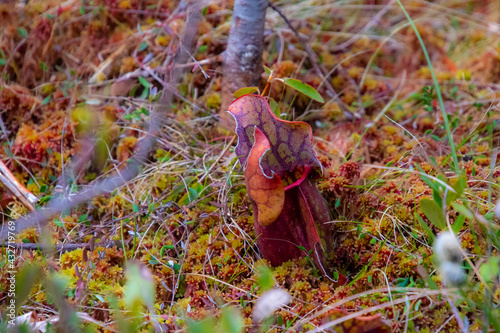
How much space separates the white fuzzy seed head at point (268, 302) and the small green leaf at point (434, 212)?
523mm

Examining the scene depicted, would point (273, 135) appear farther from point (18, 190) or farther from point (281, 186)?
point (18, 190)

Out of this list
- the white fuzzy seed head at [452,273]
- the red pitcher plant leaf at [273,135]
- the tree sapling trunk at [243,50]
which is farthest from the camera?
the tree sapling trunk at [243,50]

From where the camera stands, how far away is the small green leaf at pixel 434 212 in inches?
46.4

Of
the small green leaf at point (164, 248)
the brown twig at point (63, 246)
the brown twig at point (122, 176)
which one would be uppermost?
the brown twig at point (122, 176)

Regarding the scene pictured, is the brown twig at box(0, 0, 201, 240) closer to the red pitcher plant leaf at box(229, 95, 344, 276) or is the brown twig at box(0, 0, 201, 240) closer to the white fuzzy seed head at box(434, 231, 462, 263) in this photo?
the red pitcher plant leaf at box(229, 95, 344, 276)

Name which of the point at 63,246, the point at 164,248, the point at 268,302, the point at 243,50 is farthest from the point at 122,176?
the point at 268,302

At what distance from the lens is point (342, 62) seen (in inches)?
106

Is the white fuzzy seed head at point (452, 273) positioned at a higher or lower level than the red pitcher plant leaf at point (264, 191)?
lower

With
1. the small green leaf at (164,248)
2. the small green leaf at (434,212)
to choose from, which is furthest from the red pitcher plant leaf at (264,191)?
the small green leaf at (164,248)

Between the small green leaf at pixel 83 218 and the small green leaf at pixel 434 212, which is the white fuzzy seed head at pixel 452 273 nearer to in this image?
the small green leaf at pixel 434 212

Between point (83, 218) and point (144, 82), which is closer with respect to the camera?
point (83, 218)

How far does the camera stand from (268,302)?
3.72 feet

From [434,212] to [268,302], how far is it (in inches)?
23.3

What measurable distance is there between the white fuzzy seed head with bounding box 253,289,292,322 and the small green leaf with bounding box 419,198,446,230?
52 centimetres
